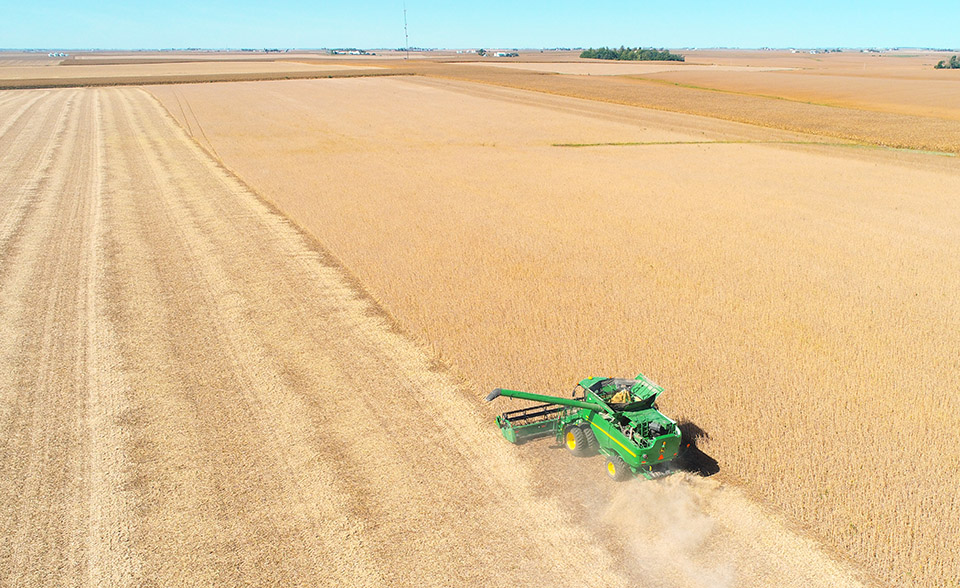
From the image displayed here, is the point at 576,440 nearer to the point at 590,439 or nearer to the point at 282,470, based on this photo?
the point at 590,439

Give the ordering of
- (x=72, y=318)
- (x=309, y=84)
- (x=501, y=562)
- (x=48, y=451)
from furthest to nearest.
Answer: (x=309, y=84), (x=72, y=318), (x=48, y=451), (x=501, y=562)

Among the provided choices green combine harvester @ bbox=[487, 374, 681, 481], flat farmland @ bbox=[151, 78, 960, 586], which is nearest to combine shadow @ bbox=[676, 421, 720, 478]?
flat farmland @ bbox=[151, 78, 960, 586]

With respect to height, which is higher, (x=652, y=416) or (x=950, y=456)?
(x=652, y=416)

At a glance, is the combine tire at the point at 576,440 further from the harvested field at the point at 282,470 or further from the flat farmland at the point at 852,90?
the flat farmland at the point at 852,90

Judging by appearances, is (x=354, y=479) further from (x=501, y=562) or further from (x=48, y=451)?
(x=48, y=451)

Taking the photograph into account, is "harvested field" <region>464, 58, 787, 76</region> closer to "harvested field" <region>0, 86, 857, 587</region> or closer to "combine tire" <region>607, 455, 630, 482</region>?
"harvested field" <region>0, 86, 857, 587</region>

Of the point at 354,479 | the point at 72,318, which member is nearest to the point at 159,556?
the point at 354,479
